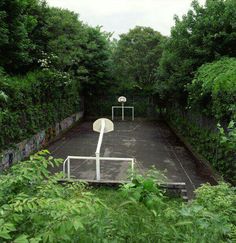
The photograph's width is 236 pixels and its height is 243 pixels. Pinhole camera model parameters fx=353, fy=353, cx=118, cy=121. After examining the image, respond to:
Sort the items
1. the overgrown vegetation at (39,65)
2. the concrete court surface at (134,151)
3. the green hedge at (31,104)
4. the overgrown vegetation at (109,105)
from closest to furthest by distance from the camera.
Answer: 1. the overgrown vegetation at (109,105)
2. the concrete court surface at (134,151)
3. the green hedge at (31,104)
4. the overgrown vegetation at (39,65)

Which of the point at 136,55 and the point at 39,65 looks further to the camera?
the point at 136,55

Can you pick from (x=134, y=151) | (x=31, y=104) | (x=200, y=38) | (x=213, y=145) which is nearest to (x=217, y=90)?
(x=213, y=145)

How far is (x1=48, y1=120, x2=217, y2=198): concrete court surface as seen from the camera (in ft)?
34.2

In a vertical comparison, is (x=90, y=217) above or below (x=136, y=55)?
below

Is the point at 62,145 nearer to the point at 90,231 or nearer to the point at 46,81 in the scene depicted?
the point at 46,81

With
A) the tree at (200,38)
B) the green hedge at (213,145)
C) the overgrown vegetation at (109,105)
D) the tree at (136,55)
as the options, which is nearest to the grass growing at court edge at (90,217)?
the overgrown vegetation at (109,105)

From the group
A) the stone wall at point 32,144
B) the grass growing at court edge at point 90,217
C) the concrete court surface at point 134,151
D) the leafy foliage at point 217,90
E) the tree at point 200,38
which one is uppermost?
the tree at point 200,38

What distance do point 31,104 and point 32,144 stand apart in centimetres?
157

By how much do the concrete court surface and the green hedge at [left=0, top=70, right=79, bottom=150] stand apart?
1.34 meters

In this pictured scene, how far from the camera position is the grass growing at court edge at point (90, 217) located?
2.18 meters

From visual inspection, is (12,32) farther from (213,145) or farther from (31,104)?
(213,145)

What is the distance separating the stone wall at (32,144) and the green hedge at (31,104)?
0.23 meters

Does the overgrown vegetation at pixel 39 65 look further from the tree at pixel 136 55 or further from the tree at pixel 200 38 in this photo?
the tree at pixel 200 38

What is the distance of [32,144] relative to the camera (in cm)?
1379
